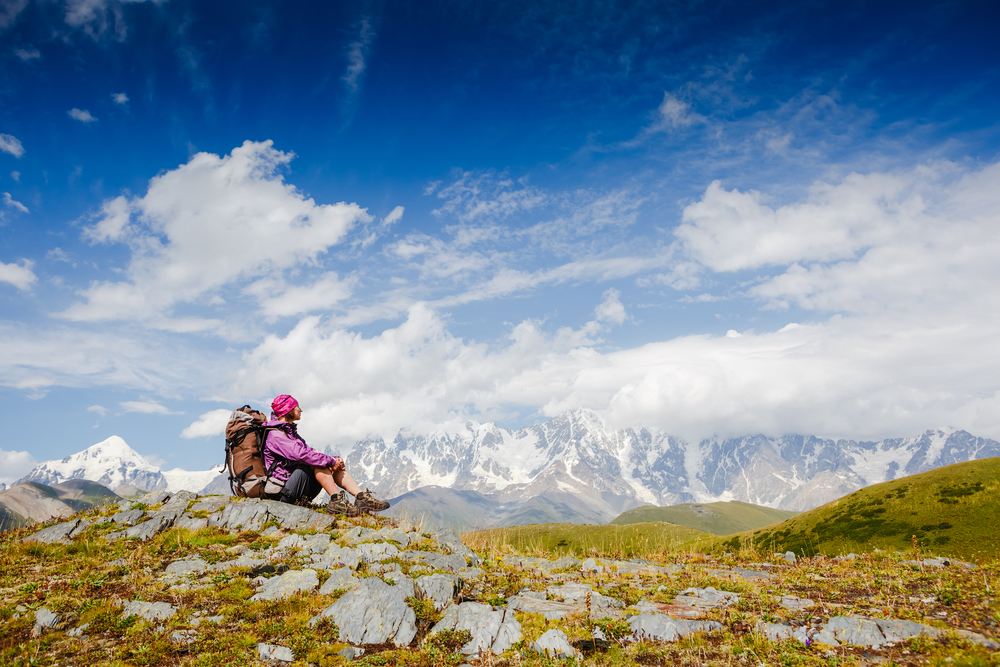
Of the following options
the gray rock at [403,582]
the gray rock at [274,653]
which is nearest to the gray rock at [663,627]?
the gray rock at [403,582]

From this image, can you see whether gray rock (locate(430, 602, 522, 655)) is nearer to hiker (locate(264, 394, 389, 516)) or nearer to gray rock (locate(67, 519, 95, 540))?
hiker (locate(264, 394, 389, 516))

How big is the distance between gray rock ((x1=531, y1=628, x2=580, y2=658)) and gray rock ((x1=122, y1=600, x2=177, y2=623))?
8.09 m

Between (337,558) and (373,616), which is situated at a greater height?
(337,558)

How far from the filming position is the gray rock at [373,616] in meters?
10.2

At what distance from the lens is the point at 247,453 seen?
18.5 metres

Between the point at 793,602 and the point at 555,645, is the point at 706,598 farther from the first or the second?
the point at 555,645

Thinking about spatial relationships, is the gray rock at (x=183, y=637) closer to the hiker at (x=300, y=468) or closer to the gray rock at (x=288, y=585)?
the gray rock at (x=288, y=585)

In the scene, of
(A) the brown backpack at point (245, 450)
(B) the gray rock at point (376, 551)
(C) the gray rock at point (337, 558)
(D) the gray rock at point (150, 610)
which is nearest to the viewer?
(D) the gray rock at point (150, 610)

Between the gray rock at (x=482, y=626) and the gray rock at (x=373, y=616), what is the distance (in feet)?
2.25

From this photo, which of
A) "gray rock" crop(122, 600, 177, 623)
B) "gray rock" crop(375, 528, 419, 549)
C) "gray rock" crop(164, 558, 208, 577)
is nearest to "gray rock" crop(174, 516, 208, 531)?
"gray rock" crop(164, 558, 208, 577)

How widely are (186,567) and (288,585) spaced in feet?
11.0

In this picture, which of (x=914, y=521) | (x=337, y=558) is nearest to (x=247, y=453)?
(x=337, y=558)

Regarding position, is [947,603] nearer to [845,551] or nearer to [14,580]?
[845,551]

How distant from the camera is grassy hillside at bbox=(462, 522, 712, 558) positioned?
90.5ft
